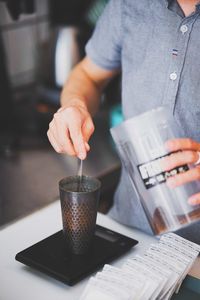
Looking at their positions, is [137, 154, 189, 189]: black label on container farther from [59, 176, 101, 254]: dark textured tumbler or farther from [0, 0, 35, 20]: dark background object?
[0, 0, 35, 20]: dark background object

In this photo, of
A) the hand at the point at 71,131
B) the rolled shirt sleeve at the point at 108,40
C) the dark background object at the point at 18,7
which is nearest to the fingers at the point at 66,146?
the hand at the point at 71,131

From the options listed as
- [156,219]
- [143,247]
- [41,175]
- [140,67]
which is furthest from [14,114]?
[156,219]

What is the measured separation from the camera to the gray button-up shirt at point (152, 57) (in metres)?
1.31

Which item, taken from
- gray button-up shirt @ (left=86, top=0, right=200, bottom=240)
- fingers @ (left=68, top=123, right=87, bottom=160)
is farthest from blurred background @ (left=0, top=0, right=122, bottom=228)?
fingers @ (left=68, top=123, right=87, bottom=160)

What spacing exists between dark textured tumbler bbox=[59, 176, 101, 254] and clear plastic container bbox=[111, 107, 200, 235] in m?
0.11

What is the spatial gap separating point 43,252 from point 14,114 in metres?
1.07

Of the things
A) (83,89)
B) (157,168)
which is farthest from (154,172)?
(83,89)

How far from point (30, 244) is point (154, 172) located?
1.16ft

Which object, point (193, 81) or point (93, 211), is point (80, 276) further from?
point (193, 81)

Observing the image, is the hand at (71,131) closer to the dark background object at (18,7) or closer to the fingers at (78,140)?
the fingers at (78,140)

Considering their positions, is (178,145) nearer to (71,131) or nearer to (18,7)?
(71,131)

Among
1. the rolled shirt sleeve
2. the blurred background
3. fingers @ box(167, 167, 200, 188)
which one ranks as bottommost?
the blurred background

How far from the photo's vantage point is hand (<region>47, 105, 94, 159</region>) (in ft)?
3.76

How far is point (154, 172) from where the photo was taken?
1011 millimetres
